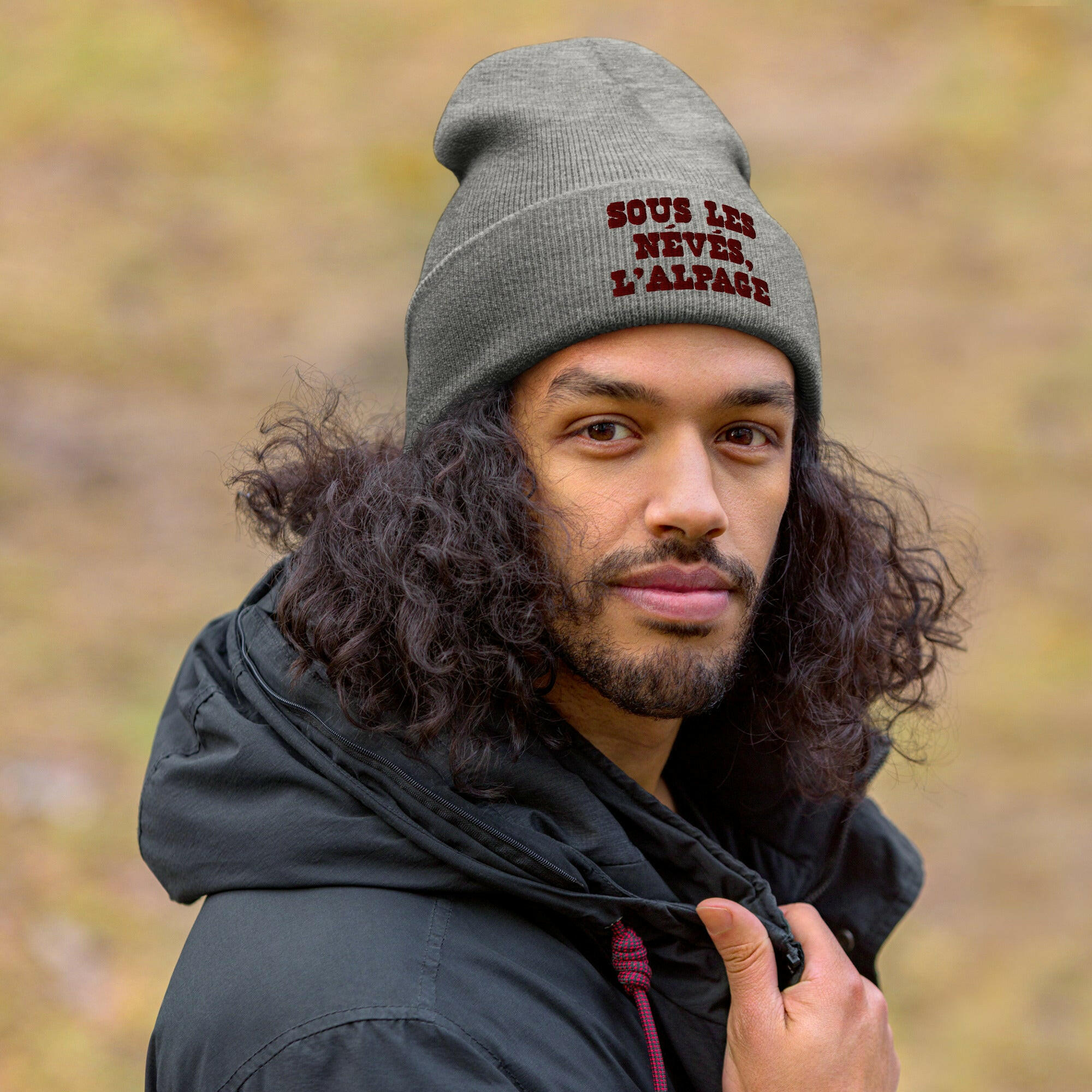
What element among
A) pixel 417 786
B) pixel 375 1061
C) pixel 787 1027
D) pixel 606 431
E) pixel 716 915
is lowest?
pixel 375 1061

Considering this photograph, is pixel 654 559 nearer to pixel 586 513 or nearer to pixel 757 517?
pixel 586 513

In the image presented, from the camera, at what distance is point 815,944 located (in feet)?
5.79

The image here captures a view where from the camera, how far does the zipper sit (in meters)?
1.51

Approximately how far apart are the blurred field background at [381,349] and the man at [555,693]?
1964 millimetres

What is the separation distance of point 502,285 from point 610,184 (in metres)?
0.24

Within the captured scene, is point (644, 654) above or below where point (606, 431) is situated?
below

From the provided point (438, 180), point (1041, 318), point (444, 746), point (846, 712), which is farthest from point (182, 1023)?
point (1041, 318)

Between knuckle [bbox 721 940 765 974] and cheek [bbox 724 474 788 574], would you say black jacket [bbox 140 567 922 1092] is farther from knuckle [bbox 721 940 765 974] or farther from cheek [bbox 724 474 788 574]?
cheek [bbox 724 474 788 574]

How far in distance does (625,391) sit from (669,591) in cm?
32

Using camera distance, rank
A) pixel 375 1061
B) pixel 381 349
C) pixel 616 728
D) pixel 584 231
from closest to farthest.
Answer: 1. pixel 375 1061
2. pixel 584 231
3. pixel 616 728
4. pixel 381 349

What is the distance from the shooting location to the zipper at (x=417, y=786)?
4.95 feet

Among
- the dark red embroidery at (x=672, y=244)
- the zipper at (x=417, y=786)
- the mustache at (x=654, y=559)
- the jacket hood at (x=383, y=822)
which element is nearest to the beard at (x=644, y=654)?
the mustache at (x=654, y=559)

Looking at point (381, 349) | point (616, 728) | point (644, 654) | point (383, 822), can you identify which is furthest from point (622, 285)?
point (381, 349)

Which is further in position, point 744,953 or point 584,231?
point 584,231
